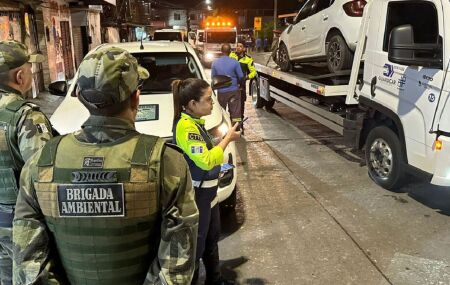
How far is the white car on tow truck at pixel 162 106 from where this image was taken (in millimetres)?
4023

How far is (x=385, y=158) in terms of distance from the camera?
521 centimetres

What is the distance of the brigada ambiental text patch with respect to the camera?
1.38 metres

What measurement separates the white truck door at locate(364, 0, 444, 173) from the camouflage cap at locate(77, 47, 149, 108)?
3.57 m

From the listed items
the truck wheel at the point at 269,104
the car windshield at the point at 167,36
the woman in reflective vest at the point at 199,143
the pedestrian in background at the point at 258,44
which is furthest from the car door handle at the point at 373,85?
the pedestrian in background at the point at 258,44

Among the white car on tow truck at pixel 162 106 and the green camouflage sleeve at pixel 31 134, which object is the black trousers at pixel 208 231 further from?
the green camouflage sleeve at pixel 31 134

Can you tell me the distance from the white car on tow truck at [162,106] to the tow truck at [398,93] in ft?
6.20

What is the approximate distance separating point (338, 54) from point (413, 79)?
2317mm

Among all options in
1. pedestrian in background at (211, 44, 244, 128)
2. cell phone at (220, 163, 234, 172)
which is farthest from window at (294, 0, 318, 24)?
cell phone at (220, 163, 234, 172)

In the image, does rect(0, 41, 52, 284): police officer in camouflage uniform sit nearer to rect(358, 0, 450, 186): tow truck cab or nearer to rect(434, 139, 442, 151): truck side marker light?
rect(358, 0, 450, 186): tow truck cab

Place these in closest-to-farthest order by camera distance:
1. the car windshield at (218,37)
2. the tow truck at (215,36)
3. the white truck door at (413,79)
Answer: the white truck door at (413,79)
the tow truck at (215,36)
the car windshield at (218,37)

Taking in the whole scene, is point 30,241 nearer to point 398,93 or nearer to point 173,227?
point 173,227

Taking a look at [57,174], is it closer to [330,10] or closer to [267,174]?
[267,174]

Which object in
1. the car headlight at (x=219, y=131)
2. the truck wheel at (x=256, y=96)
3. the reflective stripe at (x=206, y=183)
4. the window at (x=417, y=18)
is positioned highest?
the window at (x=417, y=18)

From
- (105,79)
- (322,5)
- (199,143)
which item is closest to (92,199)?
(105,79)
